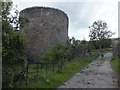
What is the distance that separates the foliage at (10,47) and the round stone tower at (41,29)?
63.6 feet

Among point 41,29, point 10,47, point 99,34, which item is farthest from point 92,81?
point 99,34

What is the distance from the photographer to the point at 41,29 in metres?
29.5

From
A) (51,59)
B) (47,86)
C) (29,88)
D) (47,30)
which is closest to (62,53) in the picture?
(51,59)

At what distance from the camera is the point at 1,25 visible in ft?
28.8

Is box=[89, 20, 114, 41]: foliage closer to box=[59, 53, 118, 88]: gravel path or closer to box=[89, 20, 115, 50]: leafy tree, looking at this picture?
box=[89, 20, 115, 50]: leafy tree

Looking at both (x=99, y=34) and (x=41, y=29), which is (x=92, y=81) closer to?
(x=41, y=29)

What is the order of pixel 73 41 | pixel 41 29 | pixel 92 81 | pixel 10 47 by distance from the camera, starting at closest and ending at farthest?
pixel 10 47 < pixel 92 81 < pixel 41 29 < pixel 73 41

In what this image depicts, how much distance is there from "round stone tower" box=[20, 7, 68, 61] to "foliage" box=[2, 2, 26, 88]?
763 inches

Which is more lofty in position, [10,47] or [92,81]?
[10,47]

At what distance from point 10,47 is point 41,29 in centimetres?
2016

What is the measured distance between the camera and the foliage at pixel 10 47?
897 centimetres

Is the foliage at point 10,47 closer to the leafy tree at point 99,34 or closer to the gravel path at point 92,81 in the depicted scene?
the gravel path at point 92,81

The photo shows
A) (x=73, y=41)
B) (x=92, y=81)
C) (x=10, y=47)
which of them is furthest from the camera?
(x=73, y=41)

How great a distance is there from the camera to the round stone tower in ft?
96.6
